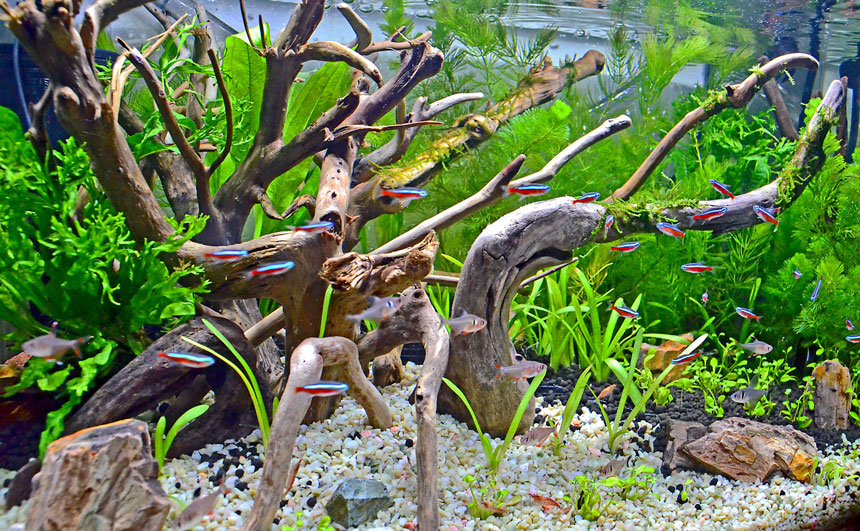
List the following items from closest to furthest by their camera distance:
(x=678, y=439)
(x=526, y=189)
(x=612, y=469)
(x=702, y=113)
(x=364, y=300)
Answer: (x=364, y=300)
(x=612, y=469)
(x=678, y=439)
(x=526, y=189)
(x=702, y=113)

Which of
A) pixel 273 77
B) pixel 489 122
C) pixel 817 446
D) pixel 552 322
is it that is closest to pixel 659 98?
pixel 489 122

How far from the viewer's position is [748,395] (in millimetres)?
4215

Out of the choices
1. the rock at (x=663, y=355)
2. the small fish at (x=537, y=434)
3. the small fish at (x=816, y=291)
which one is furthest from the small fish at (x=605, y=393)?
the small fish at (x=816, y=291)

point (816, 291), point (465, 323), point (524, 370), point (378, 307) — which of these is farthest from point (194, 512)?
point (816, 291)

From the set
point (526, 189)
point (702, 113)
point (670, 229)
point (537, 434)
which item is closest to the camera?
point (537, 434)

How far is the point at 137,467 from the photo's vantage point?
1.96 meters

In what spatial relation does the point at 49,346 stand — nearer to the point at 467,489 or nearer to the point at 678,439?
the point at 467,489

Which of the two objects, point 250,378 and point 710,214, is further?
point 710,214

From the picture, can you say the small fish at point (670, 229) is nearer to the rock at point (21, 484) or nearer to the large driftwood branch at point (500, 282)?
the large driftwood branch at point (500, 282)

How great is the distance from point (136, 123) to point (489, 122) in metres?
2.68

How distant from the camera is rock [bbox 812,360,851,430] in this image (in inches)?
160

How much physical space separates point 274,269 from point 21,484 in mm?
1381

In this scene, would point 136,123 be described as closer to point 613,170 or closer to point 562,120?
point 562,120

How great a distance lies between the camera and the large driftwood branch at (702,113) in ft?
15.7
